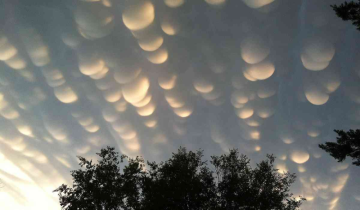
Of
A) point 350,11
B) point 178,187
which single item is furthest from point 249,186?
point 350,11

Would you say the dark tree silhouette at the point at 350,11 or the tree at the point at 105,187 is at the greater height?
the dark tree silhouette at the point at 350,11

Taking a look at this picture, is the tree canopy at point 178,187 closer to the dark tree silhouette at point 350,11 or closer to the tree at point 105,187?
the tree at point 105,187

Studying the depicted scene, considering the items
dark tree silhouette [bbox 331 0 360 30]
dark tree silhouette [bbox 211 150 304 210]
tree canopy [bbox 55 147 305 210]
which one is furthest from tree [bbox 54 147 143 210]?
dark tree silhouette [bbox 331 0 360 30]

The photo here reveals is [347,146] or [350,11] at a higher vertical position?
[350,11]

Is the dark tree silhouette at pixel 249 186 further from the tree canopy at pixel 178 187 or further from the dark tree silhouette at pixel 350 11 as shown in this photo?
the dark tree silhouette at pixel 350 11

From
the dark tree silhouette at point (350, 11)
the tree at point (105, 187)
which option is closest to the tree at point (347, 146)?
the dark tree silhouette at point (350, 11)

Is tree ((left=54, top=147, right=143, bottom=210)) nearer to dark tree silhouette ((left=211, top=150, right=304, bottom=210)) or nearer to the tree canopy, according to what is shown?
the tree canopy

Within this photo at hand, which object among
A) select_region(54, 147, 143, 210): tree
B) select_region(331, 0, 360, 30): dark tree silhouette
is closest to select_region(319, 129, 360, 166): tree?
select_region(331, 0, 360, 30): dark tree silhouette

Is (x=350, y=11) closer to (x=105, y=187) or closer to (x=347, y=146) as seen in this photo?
(x=347, y=146)

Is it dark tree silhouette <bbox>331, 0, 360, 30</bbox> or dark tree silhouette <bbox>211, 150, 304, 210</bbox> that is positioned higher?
dark tree silhouette <bbox>331, 0, 360, 30</bbox>

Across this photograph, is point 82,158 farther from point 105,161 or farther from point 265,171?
point 265,171

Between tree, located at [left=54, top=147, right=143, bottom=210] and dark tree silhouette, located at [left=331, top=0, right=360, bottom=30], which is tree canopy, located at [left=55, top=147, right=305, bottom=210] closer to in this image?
tree, located at [left=54, top=147, right=143, bottom=210]

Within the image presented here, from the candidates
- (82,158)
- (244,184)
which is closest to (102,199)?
(82,158)

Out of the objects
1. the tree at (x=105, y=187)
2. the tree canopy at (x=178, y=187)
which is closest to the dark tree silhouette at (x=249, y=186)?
the tree canopy at (x=178, y=187)
